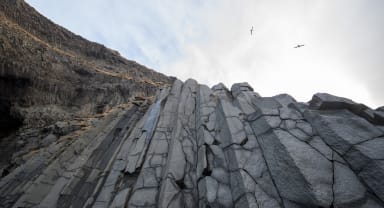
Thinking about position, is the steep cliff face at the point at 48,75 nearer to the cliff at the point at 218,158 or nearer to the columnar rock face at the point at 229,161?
the cliff at the point at 218,158

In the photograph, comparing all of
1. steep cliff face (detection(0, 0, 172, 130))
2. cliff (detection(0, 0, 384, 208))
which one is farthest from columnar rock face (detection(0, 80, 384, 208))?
steep cliff face (detection(0, 0, 172, 130))

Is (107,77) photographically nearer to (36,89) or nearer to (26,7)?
(36,89)

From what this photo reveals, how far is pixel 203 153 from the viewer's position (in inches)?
165

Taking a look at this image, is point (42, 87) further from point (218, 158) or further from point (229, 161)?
point (229, 161)

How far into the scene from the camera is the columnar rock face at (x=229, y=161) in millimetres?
2520

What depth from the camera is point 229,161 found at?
3.71 m

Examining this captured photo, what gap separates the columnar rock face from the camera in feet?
8.27

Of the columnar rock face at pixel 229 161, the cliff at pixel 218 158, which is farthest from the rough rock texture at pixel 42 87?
the columnar rock face at pixel 229 161

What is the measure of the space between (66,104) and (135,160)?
14.3 m

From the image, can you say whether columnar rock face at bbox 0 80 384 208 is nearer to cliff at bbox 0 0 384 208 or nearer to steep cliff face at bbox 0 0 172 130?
cliff at bbox 0 0 384 208

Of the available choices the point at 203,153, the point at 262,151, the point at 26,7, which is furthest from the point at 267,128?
the point at 26,7

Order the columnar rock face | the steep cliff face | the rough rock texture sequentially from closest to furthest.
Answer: the columnar rock face
the rough rock texture
the steep cliff face

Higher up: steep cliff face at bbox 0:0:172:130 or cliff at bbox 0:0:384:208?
steep cliff face at bbox 0:0:172:130

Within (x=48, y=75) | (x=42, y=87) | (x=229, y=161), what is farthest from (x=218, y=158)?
(x=48, y=75)
